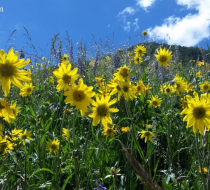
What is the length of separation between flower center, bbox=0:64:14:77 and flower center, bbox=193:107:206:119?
1.16 metres

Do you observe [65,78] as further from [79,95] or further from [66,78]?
[79,95]

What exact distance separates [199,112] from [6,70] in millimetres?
1213

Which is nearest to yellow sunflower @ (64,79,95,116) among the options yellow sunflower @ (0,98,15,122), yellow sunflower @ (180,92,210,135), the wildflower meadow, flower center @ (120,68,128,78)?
the wildflower meadow

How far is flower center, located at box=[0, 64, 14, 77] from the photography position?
1.40 meters

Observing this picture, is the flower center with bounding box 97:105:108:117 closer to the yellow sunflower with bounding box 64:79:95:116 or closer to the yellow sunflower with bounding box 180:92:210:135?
the yellow sunflower with bounding box 64:79:95:116

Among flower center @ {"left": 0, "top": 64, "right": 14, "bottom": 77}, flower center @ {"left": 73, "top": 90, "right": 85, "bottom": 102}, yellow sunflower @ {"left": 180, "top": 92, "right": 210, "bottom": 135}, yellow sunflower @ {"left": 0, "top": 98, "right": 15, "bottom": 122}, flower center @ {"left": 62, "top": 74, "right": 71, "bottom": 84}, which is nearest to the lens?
yellow sunflower @ {"left": 0, "top": 98, "right": 15, "bottom": 122}

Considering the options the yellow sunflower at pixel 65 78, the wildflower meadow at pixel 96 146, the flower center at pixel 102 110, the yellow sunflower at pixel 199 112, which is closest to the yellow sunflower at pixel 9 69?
the wildflower meadow at pixel 96 146

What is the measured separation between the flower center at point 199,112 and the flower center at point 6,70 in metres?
1.16

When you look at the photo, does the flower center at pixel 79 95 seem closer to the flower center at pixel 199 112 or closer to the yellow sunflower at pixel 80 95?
the yellow sunflower at pixel 80 95

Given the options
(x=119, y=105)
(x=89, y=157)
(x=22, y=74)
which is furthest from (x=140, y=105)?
(x=22, y=74)

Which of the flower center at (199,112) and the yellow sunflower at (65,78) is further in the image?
the yellow sunflower at (65,78)

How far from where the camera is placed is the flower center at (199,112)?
5.04 ft

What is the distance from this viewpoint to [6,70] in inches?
55.6

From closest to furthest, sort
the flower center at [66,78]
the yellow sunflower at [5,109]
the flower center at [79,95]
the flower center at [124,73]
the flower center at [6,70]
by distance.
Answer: the yellow sunflower at [5,109]
the flower center at [6,70]
the flower center at [79,95]
the flower center at [66,78]
the flower center at [124,73]
